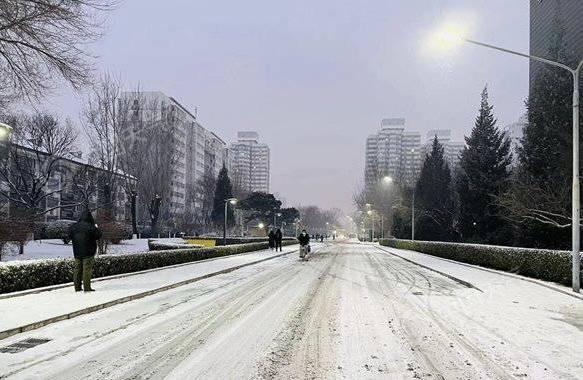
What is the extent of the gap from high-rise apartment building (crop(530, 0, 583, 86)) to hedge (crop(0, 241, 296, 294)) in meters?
34.6

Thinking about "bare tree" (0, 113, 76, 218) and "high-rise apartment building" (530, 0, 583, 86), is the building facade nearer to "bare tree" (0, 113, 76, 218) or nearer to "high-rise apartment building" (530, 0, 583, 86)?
"bare tree" (0, 113, 76, 218)

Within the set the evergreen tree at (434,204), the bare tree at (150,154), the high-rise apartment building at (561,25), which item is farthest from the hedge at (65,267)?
the evergreen tree at (434,204)

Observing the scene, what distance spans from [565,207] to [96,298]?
24.3 m

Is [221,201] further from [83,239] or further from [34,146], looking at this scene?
[83,239]

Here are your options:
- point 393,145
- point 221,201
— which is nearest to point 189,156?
point 221,201

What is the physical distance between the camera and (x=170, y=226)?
3356 inches

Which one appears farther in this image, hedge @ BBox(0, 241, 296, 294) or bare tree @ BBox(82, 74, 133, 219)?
bare tree @ BBox(82, 74, 133, 219)

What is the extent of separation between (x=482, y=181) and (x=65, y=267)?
43.6m

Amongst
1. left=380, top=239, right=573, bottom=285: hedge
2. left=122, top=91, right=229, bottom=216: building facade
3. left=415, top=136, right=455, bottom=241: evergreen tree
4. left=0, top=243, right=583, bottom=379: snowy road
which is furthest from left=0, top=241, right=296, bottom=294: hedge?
left=122, top=91, right=229, bottom=216: building facade

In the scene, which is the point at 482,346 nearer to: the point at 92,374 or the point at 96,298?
the point at 92,374

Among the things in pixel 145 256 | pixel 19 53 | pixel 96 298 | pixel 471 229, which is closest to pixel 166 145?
pixel 471 229

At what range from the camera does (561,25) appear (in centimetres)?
4100

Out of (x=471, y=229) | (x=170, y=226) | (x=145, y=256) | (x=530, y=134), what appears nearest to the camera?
(x=145, y=256)

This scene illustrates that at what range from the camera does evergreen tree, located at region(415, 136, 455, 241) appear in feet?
198
